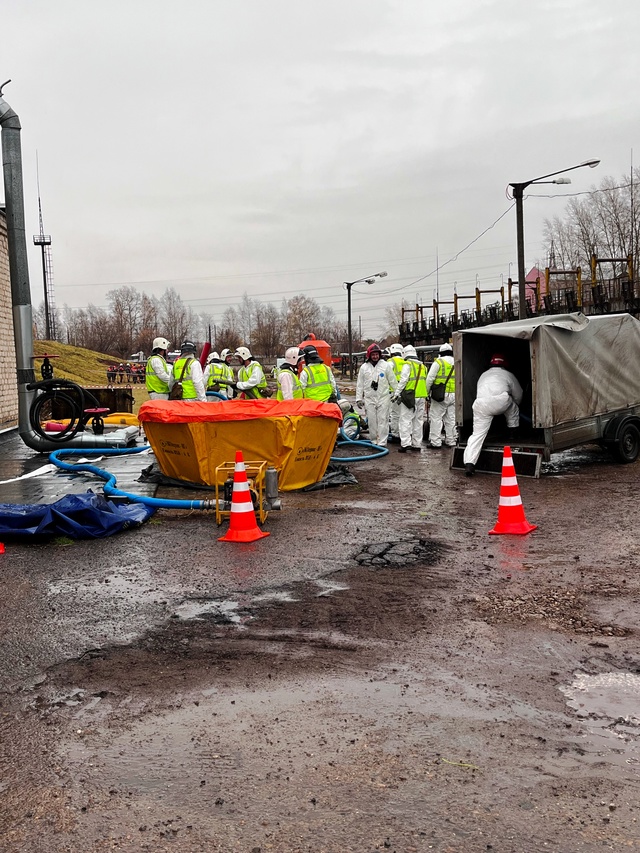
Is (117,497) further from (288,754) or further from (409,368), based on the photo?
(409,368)

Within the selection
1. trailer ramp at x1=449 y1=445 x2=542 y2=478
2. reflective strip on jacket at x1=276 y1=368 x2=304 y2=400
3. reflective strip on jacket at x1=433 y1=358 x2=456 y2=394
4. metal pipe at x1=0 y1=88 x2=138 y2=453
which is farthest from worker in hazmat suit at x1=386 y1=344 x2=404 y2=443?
metal pipe at x1=0 y1=88 x2=138 y2=453

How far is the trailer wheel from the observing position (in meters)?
12.5

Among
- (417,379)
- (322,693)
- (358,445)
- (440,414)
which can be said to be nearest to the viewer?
(322,693)

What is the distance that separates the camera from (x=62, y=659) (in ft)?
15.4

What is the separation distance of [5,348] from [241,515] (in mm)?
11700

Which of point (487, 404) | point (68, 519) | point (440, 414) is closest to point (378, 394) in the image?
point (440, 414)

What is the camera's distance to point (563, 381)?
11602 mm

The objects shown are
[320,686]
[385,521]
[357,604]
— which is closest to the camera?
[320,686]

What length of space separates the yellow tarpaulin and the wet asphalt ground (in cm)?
218

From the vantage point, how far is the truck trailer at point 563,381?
11359 millimetres

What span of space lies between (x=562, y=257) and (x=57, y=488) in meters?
80.3

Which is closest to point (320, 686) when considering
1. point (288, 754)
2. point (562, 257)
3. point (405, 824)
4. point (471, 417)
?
point (288, 754)

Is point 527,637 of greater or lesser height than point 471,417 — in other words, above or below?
below

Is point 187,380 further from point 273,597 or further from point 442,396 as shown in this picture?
point 273,597
